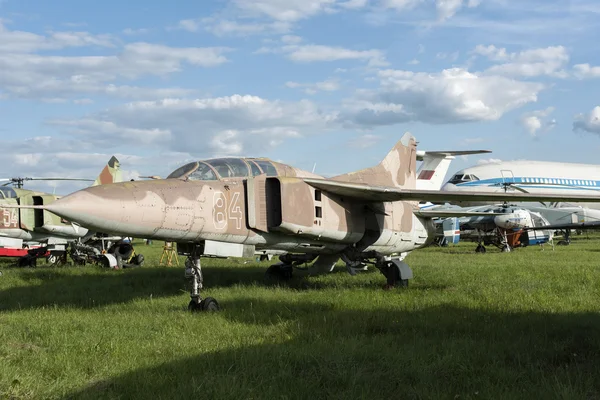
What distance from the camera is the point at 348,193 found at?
1021cm

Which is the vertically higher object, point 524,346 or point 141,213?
point 141,213

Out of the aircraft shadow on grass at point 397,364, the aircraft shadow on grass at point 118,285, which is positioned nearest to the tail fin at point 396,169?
the aircraft shadow on grass at point 118,285

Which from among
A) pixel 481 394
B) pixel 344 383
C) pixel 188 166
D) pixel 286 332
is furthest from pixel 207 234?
pixel 481 394

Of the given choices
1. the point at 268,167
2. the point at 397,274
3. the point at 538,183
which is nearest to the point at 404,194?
the point at 397,274

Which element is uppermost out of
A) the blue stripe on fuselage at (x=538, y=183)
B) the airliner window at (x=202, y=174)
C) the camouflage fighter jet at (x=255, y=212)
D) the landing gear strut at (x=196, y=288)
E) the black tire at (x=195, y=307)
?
the blue stripe on fuselage at (x=538, y=183)

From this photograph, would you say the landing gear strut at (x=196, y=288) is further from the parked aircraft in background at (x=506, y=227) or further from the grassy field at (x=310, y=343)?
the parked aircraft in background at (x=506, y=227)

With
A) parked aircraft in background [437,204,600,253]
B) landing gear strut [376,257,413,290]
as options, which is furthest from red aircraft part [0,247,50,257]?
parked aircraft in background [437,204,600,253]

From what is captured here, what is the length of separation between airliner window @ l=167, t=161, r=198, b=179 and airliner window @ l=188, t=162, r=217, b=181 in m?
0.07

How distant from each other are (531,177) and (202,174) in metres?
39.7

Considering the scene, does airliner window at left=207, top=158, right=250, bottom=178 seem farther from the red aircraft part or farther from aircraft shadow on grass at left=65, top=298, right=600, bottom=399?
the red aircraft part

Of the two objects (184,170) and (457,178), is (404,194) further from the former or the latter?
(457,178)

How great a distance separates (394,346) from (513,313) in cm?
271

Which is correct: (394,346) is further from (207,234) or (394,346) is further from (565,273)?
(565,273)

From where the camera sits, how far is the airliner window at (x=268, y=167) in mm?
9391
